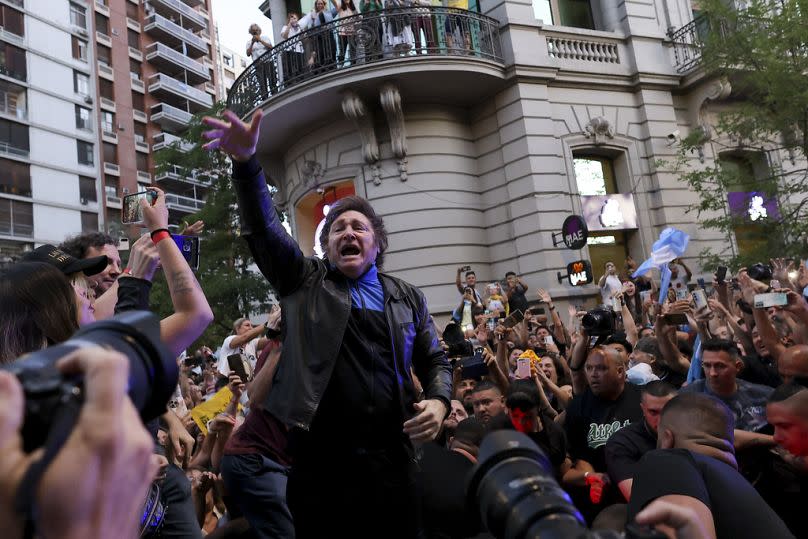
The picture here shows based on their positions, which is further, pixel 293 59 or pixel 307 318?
pixel 293 59

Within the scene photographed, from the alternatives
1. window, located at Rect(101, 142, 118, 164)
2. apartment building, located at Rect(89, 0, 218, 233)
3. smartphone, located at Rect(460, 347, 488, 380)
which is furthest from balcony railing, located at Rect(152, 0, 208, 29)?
smartphone, located at Rect(460, 347, 488, 380)

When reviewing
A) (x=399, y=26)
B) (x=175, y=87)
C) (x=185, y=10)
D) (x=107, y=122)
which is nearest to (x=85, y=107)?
(x=107, y=122)

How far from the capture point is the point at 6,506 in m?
0.78

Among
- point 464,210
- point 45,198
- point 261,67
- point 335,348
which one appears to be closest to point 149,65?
point 45,198

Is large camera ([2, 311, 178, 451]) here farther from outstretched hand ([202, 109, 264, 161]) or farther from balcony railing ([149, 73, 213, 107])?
balcony railing ([149, 73, 213, 107])

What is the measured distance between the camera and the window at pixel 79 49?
41.8 metres

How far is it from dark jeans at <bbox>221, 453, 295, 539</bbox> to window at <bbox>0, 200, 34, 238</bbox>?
123 feet

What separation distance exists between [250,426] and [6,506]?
3341 millimetres

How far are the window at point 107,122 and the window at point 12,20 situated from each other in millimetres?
6402

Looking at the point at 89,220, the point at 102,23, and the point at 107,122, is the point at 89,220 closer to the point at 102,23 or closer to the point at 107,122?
the point at 107,122

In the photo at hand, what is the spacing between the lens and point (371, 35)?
1435cm

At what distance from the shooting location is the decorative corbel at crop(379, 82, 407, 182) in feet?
45.7

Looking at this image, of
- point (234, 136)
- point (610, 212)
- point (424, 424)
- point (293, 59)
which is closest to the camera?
point (234, 136)

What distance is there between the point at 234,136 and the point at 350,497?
1396mm
